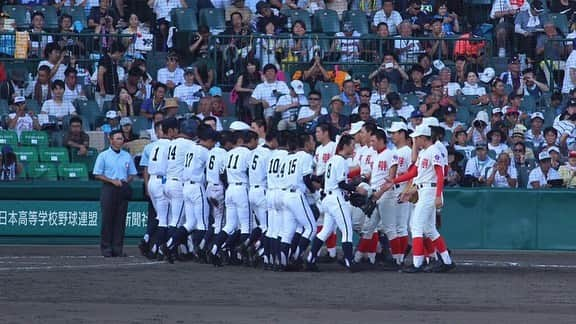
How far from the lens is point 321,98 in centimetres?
2131

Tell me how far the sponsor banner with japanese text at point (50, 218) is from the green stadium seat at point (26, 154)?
25.0 inches

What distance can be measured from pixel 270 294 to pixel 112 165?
16.8ft

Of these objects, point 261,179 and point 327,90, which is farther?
point 327,90

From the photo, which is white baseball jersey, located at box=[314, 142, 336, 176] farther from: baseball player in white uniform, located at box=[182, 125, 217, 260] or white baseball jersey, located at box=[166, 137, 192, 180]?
white baseball jersey, located at box=[166, 137, 192, 180]

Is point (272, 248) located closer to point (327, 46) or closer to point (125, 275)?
point (125, 275)

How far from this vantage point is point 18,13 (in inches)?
892

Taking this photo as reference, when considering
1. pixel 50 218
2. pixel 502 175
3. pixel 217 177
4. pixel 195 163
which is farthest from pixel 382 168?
pixel 50 218

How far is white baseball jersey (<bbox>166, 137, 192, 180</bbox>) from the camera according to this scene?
16.4m

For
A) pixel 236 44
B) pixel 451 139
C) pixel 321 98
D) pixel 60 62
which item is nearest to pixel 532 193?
pixel 451 139

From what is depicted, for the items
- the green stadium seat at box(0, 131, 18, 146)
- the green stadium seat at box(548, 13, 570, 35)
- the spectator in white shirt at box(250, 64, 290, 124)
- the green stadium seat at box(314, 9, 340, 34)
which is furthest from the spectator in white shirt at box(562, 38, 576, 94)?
the green stadium seat at box(0, 131, 18, 146)

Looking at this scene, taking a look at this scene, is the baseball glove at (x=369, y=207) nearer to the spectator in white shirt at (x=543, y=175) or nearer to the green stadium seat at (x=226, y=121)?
the green stadium seat at (x=226, y=121)

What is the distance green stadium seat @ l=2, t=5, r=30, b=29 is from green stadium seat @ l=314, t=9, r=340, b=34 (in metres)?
4.95

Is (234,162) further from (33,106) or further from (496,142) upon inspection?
(496,142)

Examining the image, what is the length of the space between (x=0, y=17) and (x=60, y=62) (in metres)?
1.52
